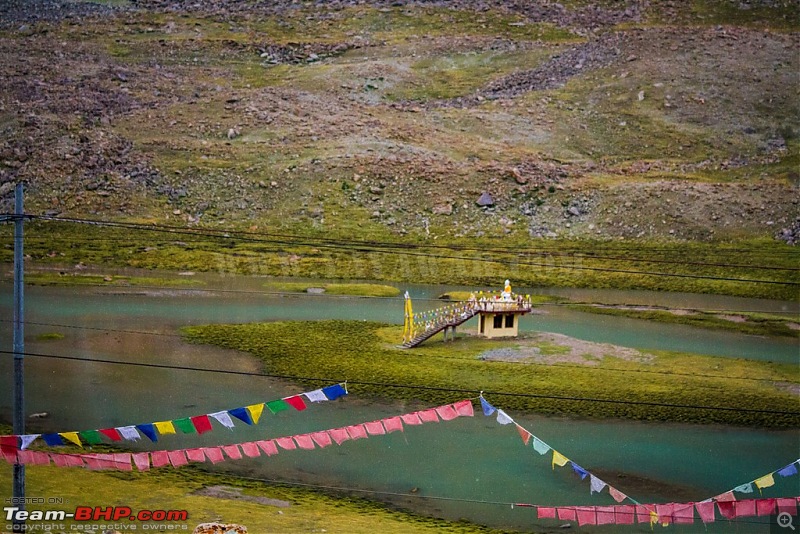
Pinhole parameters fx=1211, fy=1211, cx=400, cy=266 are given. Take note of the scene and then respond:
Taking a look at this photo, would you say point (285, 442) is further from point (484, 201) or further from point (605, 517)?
point (484, 201)

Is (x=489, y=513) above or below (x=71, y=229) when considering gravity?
below

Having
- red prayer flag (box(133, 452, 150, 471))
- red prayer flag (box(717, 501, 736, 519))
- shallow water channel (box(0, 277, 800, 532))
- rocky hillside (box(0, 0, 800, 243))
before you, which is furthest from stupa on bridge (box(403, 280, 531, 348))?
rocky hillside (box(0, 0, 800, 243))

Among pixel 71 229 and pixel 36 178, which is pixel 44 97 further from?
pixel 71 229

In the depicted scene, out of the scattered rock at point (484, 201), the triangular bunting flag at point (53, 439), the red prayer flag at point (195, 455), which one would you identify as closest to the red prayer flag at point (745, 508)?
the red prayer flag at point (195, 455)

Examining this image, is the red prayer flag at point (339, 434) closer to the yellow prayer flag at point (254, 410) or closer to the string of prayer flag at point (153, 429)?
the string of prayer flag at point (153, 429)

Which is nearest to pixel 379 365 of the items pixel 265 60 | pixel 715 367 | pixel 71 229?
pixel 715 367

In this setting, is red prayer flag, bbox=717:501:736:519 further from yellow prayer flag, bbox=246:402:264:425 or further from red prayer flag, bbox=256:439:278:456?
red prayer flag, bbox=256:439:278:456
